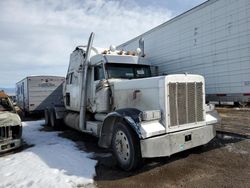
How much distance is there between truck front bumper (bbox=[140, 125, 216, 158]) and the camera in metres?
4.74

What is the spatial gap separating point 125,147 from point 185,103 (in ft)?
5.08

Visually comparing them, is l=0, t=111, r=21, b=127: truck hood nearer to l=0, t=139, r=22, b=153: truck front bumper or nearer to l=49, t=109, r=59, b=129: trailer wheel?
l=0, t=139, r=22, b=153: truck front bumper

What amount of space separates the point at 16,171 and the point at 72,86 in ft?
14.2

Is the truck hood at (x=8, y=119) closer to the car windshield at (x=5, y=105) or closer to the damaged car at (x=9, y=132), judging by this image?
the damaged car at (x=9, y=132)

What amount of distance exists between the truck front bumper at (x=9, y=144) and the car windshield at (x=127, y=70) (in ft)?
10.4

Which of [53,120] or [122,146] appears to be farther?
[53,120]

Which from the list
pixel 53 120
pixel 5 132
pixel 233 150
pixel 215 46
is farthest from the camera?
pixel 53 120

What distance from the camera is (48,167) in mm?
5480

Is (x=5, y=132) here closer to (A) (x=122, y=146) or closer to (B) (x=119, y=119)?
(B) (x=119, y=119)

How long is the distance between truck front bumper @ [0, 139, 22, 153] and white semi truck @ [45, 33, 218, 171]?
1.92m

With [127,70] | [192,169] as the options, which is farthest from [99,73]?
[192,169]

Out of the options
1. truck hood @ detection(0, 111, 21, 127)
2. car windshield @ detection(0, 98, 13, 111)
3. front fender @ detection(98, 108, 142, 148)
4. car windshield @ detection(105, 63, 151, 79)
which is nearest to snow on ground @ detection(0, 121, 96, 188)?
front fender @ detection(98, 108, 142, 148)

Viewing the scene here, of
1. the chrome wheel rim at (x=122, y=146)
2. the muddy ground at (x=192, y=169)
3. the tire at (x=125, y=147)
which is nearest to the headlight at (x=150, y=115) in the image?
the tire at (x=125, y=147)

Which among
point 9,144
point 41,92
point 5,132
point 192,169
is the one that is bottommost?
point 192,169
